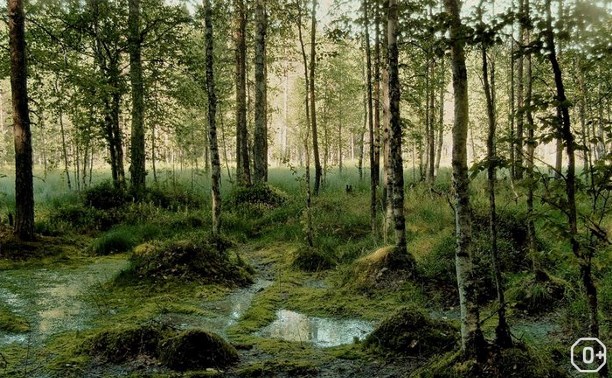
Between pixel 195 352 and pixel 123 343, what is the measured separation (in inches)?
33.1

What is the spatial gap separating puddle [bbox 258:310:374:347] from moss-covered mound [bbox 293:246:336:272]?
9.23 ft

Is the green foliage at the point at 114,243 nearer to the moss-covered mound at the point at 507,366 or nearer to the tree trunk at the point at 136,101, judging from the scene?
the tree trunk at the point at 136,101

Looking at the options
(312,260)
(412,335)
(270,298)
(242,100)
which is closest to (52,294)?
(270,298)

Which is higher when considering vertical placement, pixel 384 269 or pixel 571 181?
pixel 571 181

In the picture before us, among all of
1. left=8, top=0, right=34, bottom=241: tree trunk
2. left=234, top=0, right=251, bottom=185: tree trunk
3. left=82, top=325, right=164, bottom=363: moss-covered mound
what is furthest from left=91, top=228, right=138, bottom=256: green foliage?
left=82, top=325, right=164, bottom=363: moss-covered mound

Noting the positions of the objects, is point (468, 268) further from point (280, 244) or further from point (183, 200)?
point (183, 200)

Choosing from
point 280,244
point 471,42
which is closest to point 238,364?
point 471,42

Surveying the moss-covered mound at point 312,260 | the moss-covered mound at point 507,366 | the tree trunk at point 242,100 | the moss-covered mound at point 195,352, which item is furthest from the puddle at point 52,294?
the tree trunk at point 242,100

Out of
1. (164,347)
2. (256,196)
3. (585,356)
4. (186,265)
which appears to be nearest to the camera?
(585,356)

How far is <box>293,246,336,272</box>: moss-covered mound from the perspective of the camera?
9750 millimetres

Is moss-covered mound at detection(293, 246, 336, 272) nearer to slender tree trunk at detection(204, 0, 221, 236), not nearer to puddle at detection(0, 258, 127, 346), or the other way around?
slender tree trunk at detection(204, 0, 221, 236)

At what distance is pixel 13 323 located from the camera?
611 centimetres

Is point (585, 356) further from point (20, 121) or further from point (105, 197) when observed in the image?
point (105, 197)

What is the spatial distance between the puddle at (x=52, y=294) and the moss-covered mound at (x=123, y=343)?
38.8 inches
